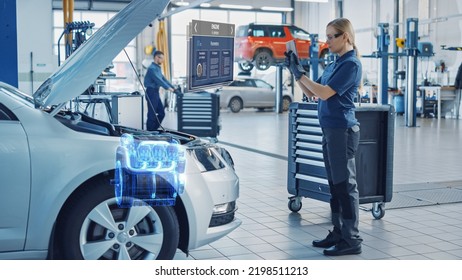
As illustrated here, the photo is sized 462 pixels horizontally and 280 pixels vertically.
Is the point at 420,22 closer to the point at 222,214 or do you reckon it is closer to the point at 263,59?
the point at 263,59

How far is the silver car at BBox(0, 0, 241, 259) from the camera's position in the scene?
3.22 meters

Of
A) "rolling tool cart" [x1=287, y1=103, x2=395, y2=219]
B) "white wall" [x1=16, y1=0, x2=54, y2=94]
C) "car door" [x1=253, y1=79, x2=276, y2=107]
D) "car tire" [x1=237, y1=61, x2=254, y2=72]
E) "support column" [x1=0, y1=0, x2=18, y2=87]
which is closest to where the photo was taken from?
"rolling tool cart" [x1=287, y1=103, x2=395, y2=219]

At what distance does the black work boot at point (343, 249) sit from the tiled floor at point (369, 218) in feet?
0.14

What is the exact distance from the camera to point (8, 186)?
319cm

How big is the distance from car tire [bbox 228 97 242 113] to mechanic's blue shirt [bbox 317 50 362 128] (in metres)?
19.2

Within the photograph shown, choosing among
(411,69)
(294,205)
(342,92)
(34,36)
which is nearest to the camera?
(342,92)

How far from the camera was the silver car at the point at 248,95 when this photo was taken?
2333 centimetres

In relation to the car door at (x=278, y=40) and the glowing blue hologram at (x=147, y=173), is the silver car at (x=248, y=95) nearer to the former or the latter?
the car door at (x=278, y=40)

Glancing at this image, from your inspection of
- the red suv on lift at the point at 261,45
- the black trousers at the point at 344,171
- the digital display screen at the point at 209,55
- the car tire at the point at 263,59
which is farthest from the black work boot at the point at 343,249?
the car tire at the point at 263,59

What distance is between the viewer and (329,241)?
444cm

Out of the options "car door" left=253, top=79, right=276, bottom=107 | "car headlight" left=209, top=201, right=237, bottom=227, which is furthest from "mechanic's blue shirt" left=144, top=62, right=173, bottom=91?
"car door" left=253, top=79, right=276, bottom=107

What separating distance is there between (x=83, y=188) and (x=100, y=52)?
75 centimetres

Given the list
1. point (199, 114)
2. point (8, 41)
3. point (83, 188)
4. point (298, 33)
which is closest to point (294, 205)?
point (83, 188)

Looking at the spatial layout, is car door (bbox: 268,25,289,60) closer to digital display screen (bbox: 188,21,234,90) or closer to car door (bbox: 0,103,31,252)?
digital display screen (bbox: 188,21,234,90)
